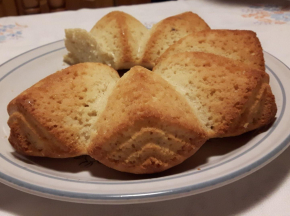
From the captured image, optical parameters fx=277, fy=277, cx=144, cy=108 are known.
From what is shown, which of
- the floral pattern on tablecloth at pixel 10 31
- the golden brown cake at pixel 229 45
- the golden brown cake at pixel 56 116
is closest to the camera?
the golden brown cake at pixel 56 116

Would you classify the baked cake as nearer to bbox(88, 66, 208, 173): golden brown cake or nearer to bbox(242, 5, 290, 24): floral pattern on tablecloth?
bbox(88, 66, 208, 173): golden brown cake

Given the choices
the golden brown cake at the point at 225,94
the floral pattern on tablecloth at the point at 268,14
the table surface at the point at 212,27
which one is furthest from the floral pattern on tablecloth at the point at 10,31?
the floral pattern on tablecloth at the point at 268,14

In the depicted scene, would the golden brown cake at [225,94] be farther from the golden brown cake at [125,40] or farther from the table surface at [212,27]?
the golden brown cake at [125,40]

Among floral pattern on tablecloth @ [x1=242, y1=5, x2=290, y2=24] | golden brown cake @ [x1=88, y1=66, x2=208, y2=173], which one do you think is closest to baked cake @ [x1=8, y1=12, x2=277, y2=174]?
golden brown cake @ [x1=88, y1=66, x2=208, y2=173]

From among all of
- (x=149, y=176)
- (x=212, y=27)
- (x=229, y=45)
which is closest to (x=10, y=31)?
(x=212, y=27)

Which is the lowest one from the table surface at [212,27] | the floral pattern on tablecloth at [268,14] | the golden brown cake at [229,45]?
the table surface at [212,27]

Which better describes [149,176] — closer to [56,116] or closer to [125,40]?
[56,116]
